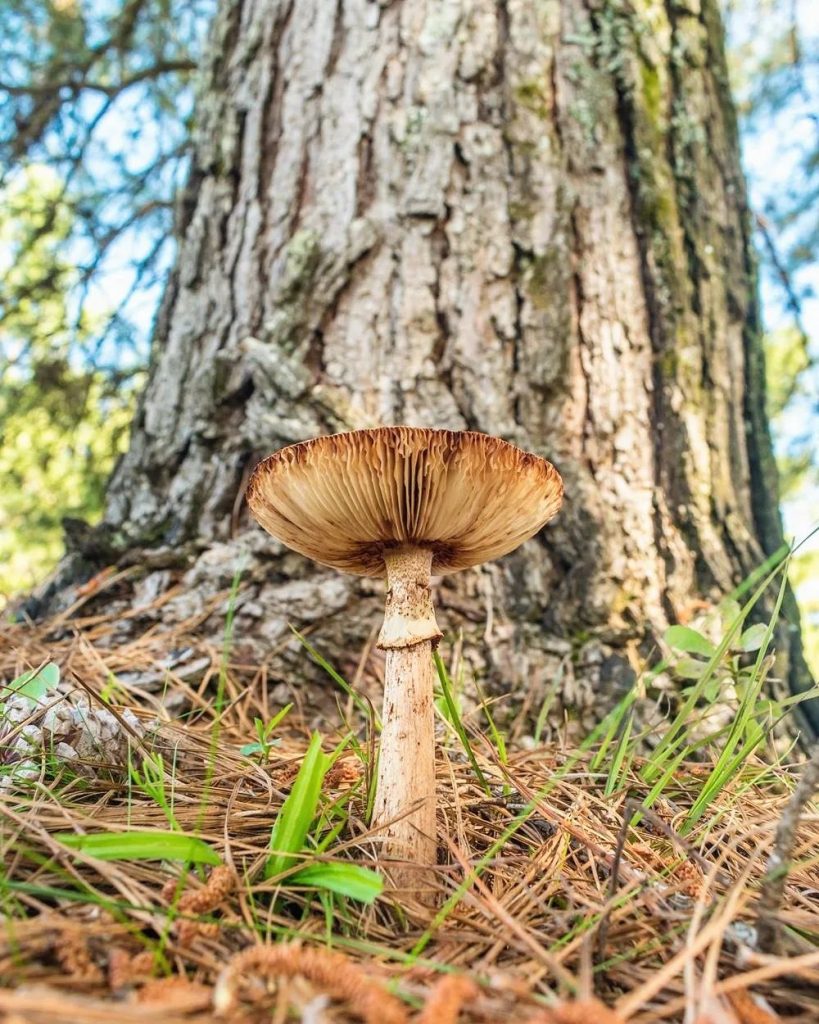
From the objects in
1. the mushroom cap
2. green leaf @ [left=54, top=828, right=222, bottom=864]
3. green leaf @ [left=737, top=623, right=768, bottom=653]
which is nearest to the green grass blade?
the mushroom cap

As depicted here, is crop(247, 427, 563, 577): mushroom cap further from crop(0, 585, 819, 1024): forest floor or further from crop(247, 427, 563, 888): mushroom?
crop(0, 585, 819, 1024): forest floor

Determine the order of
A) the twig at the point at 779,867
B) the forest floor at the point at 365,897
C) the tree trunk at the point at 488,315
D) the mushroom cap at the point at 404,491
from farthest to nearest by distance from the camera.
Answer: the tree trunk at the point at 488,315 → the mushroom cap at the point at 404,491 → the twig at the point at 779,867 → the forest floor at the point at 365,897

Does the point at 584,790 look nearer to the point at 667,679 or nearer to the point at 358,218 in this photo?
the point at 667,679

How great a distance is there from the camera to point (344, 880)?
113cm

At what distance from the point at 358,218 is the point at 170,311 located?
915 millimetres

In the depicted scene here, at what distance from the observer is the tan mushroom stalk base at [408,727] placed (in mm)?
1380

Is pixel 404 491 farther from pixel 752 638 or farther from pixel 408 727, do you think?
pixel 752 638

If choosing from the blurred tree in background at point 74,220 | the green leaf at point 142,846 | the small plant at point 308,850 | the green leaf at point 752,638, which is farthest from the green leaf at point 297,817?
the blurred tree in background at point 74,220

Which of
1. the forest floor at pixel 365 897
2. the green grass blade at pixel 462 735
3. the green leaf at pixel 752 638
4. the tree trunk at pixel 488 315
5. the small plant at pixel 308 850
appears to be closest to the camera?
the forest floor at pixel 365 897

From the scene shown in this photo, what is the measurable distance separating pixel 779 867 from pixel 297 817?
2.40 feet

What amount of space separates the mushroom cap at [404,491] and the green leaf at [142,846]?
0.65m

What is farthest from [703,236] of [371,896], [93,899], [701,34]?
[93,899]

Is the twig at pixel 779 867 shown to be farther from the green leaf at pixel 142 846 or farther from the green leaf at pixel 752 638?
the green leaf at pixel 752 638

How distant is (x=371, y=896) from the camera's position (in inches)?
42.6
